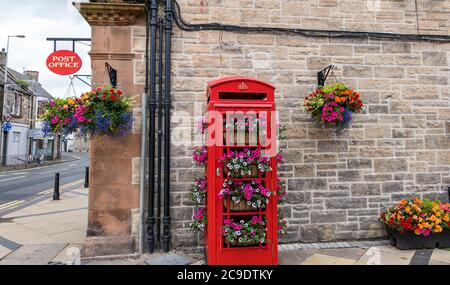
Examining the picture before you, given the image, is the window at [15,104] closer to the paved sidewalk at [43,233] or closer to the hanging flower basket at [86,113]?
the paved sidewalk at [43,233]

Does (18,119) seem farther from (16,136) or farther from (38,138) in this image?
(38,138)

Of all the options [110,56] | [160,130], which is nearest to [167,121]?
[160,130]

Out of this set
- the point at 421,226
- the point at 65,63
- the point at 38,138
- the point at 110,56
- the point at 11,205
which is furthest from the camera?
the point at 38,138

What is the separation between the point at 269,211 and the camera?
430cm

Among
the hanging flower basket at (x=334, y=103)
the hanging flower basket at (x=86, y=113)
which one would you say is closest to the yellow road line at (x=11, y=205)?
the hanging flower basket at (x=86, y=113)

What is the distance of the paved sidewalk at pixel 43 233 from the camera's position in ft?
15.8

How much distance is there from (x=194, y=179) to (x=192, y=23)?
273 cm

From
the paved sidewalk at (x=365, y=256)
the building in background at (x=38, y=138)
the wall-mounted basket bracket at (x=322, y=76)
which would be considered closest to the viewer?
the paved sidewalk at (x=365, y=256)

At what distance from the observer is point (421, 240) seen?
16.4 ft

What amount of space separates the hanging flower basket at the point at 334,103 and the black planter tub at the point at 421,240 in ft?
6.92

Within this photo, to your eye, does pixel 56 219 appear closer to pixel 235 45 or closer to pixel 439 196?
pixel 235 45

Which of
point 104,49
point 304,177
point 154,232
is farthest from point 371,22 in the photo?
point 154,232

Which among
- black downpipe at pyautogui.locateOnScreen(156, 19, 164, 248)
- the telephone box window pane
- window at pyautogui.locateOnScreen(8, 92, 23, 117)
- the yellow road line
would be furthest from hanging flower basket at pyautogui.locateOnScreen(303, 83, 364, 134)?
window at pyautogui.locateOnScreen(8, 92, 23, 117)

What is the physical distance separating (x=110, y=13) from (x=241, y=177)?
3429 millimetres
